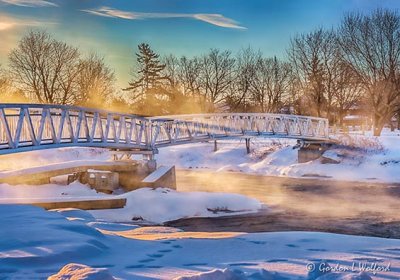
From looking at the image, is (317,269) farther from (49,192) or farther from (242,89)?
(242,89)

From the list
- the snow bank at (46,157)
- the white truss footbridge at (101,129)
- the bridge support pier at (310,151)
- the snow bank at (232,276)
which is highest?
the white truss footbridge at (101,129)

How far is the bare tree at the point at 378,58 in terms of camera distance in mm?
41906

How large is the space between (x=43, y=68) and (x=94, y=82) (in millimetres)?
7074

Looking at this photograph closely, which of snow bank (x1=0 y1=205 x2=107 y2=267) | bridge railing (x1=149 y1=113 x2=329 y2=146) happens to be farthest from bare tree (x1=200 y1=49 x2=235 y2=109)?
snow bank (x1=0 y1=205 x2=107 y2=267)

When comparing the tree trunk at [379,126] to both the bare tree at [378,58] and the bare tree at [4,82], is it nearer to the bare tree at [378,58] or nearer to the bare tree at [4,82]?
the bare tree at [378,58]

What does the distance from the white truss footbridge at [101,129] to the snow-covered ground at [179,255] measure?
7067 mm

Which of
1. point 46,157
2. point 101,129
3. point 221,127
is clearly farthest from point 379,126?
point 101,129

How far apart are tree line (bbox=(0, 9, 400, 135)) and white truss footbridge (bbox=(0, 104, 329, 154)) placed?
8753 millimetres

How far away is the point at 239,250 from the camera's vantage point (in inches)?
294

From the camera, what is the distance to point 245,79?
188ft

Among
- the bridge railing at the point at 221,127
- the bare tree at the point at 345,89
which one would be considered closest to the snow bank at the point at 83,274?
the bridge railing at the point at 221,127

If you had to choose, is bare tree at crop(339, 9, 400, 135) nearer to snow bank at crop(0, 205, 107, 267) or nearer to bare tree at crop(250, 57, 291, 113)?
bare tree at crop(250, 57, 291, 113)

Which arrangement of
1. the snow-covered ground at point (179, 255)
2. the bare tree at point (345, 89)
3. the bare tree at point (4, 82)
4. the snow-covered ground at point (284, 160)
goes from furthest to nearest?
1. the bare tree at point (4, 82)
2. the bare tree at point (345, 89)
3. the snow-covered ground at point (284, 160)
4. the snow-covered ground at point (179, 255)

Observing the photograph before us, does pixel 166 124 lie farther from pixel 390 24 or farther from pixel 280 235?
pixel 390 24
